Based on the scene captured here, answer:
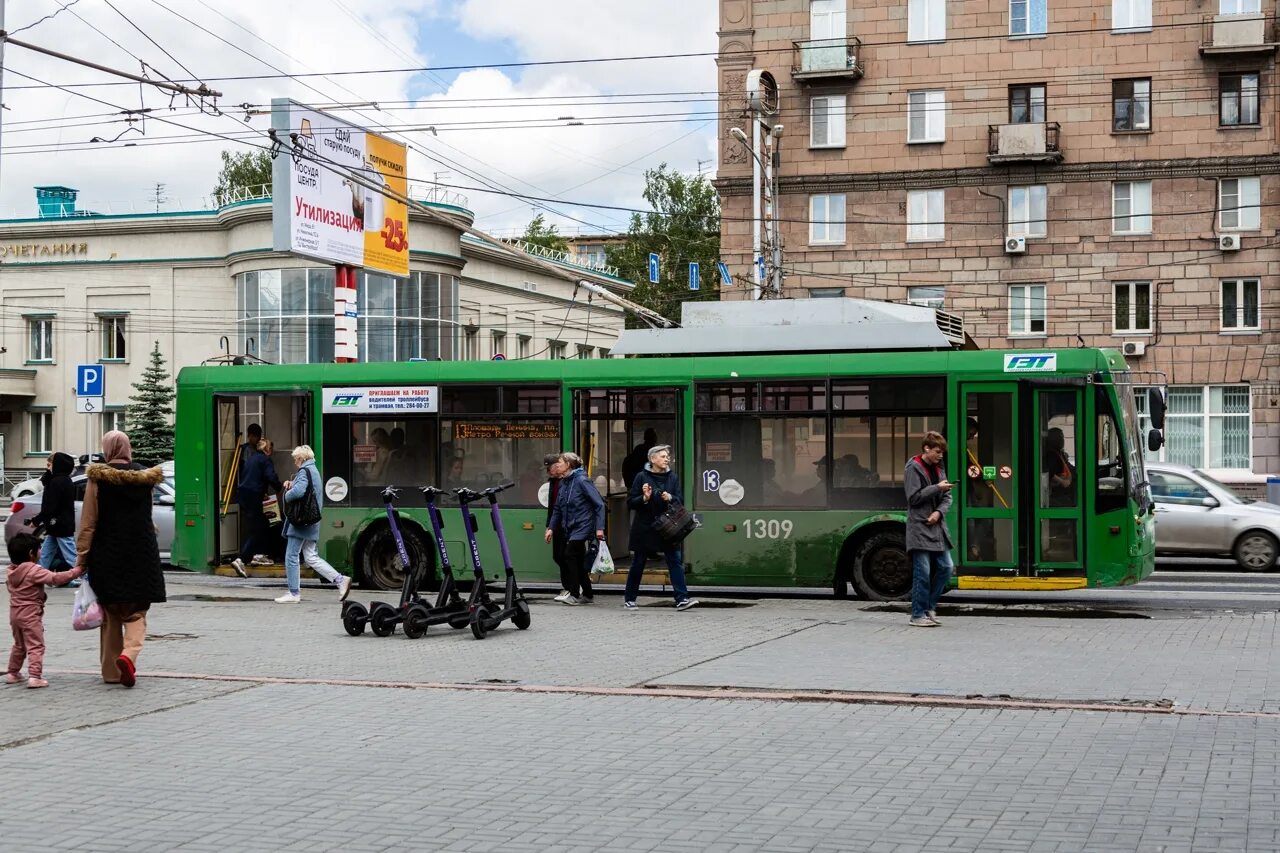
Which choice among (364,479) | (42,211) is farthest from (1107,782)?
(42,211)

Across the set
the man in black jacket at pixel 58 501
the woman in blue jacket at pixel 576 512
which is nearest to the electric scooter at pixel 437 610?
the woman in blue jacket at pixel 576 512

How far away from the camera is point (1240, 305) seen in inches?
1515

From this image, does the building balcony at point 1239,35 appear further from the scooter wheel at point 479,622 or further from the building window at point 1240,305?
the scooter wheel at point 479,622

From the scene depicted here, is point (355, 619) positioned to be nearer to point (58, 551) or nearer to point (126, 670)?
point (126, 670)

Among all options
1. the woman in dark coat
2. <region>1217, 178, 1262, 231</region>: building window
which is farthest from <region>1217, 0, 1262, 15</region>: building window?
the woman in dark coat

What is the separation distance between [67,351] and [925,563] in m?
43.9

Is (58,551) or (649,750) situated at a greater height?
(58,551)

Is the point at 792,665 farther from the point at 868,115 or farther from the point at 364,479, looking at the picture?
the point at 868,115

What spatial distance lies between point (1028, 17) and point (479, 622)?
30.4 m

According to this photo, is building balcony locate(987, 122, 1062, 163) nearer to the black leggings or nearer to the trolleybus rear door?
the trolleybus rear door

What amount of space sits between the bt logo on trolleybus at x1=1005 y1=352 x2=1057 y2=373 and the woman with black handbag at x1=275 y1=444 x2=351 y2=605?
288 inches

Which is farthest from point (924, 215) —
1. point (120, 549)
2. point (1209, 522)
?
point (120, 549)

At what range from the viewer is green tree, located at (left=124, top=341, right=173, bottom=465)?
153 feet

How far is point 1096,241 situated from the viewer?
3903 cm
